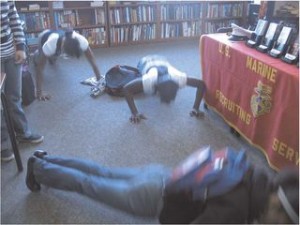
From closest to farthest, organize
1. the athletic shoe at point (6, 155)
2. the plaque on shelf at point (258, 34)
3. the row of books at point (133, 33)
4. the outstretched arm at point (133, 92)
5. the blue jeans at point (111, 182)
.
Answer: the blue jeans at point (111, 182)
the athletic shoe at point (6, 155)
the plaque on shelf at point (258, 34)
the outstretched arm at point (133, 92)
the row of books at point (133, 33)

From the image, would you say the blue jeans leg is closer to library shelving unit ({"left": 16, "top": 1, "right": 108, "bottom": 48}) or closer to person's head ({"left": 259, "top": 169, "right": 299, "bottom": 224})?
person's head ({"left": 259, "top": 169, "right": 299, "bottom": 224})

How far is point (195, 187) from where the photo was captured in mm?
999

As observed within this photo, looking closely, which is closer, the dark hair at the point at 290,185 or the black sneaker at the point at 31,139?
the dark hair at the point at 290,185

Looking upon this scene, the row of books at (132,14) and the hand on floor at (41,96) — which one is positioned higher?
the row of books at (132,14)

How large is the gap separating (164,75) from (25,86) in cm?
112

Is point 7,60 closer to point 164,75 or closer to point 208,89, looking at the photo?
point 164,75

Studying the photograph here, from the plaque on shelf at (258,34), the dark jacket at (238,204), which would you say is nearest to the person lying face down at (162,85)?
the plaque on shelf at (258,34)

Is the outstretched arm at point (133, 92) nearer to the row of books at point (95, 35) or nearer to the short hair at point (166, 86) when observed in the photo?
the short hair at point (166, 86)

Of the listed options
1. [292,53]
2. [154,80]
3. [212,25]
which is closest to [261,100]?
[292,53]

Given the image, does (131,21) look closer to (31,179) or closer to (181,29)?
(181,29)

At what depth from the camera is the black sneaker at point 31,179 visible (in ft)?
5.21

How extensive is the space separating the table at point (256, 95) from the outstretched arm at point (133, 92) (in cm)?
56

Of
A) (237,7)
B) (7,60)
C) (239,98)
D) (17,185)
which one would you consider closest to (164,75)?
(239,98)

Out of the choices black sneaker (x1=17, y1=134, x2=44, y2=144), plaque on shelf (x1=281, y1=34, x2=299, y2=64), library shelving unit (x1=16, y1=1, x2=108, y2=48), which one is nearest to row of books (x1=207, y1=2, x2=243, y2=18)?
library shelving unit (x1=16, y1=1, x2=108, y2=48)
